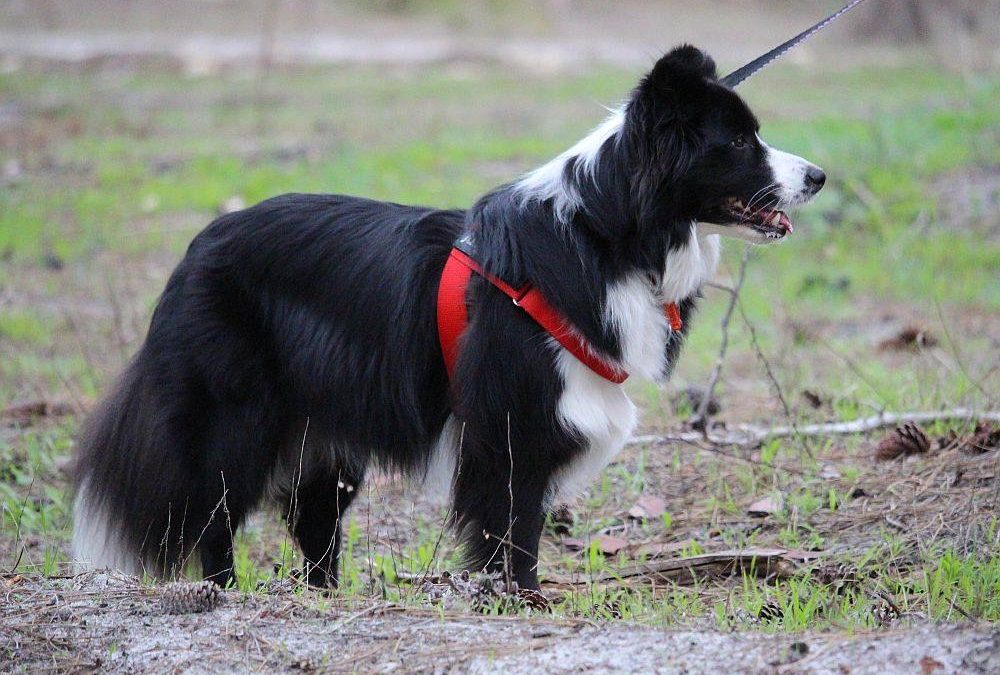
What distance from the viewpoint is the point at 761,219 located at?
369 centimetres

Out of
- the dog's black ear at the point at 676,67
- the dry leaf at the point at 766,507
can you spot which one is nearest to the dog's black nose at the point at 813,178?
the dog's black ear at the point at 676,67

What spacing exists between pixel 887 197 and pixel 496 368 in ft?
21.7

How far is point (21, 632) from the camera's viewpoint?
309 cm

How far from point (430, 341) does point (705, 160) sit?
1074 mm

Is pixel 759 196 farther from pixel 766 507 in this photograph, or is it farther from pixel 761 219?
pixel 766 507

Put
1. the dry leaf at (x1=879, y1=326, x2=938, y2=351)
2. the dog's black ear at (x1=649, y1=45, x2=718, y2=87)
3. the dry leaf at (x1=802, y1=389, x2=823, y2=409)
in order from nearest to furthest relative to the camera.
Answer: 1. the dog's black ear at (x1=649, y1=45, x2=718, y2=87)
2. the dry leaf at (x1=802, y1=389, x2=823, y2=409)
3. the dry leaf at (x1=879, y1=326, x2=938, y2=351)

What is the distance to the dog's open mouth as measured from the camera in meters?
3.67

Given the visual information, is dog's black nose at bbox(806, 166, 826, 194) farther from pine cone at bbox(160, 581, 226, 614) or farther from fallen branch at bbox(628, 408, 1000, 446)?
pine cone at bbox(160, 581, 226, 614)

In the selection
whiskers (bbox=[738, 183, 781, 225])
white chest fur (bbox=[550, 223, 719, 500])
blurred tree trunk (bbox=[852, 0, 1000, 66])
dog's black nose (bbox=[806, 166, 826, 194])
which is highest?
blurred tree trunk (bbox=[852, 0, 1000, 66])

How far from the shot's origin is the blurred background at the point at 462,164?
5910 mm

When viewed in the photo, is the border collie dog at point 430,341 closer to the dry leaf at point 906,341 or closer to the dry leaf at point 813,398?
the dry leaf at point 813,398

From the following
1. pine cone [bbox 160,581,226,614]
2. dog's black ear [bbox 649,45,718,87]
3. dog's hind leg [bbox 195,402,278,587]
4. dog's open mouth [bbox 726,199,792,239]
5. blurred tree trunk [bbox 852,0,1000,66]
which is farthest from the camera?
blurred tree trunk [bbox 852,0,1000,66]

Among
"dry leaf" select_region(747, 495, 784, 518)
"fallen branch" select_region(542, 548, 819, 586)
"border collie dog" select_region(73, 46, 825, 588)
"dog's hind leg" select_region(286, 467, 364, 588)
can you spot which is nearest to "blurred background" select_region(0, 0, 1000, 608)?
"dry leaf" select_region(747, 495, 784, 518)

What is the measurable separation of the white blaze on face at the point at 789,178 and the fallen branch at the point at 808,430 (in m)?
1.58
